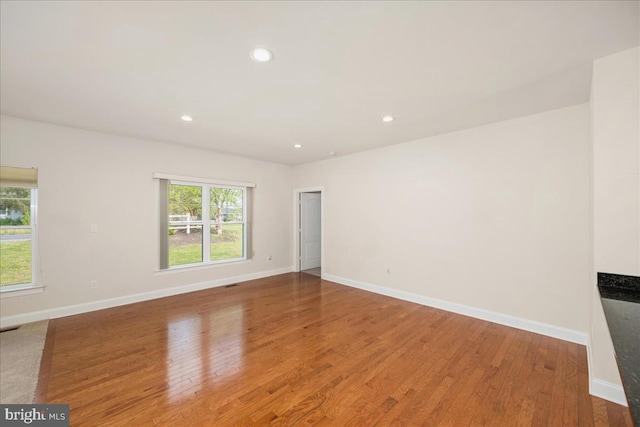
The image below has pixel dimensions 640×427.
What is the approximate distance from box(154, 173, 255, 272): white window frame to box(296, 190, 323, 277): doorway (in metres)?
1.30

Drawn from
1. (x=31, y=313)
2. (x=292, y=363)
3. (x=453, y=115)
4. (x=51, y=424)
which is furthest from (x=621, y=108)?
(x=31, y=313)

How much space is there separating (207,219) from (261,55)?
3.71m

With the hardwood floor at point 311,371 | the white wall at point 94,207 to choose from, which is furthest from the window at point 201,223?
the hardwood floor at point 311,371

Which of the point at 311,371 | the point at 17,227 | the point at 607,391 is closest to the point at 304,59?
the point at 311,371

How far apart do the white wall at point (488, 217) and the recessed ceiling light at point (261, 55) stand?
9.61 ft

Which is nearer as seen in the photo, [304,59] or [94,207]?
[304,59]

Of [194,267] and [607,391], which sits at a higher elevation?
[194,267]

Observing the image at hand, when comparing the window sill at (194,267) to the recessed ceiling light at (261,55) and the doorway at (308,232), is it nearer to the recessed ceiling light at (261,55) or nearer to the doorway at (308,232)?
the doorway at (308,232)

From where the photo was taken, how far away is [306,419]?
1.78 m

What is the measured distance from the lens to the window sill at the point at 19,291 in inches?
127

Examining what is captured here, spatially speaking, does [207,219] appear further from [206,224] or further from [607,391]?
[607,391]

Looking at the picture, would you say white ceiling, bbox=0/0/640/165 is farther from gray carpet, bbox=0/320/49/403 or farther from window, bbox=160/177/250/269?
gray carpet, bbox=0/320/49/403

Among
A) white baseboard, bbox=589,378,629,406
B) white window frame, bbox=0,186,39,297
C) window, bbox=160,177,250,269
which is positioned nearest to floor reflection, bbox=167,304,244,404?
window, bbox=160,177,250,269

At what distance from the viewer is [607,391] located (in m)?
1.98
